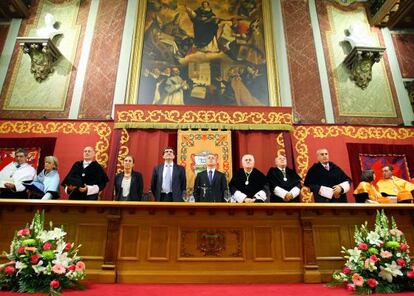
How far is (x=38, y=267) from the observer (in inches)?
99.3

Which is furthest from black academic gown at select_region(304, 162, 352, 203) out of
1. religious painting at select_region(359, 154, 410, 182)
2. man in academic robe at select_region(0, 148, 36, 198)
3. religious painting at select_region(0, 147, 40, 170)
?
religious painting at select_region(0, 147, 40, 170)

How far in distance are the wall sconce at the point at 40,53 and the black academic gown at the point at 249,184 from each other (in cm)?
534

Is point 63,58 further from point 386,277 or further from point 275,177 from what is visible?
point 386,277

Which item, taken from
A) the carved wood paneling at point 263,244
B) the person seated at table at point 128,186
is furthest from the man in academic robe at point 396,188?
the person seated at table at point 128,186

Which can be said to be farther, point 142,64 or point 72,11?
point 72,11

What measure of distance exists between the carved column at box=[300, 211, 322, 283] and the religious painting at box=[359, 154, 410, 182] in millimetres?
3906

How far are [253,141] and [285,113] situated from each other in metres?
0.90

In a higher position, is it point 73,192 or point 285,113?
point 285,113

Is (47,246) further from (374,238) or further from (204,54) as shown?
(204,54)

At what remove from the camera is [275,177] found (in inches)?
185

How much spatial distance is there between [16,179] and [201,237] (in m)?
3.12

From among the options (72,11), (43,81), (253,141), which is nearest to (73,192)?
(253,141)

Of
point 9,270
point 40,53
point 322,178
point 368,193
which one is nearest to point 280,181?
point 322,178

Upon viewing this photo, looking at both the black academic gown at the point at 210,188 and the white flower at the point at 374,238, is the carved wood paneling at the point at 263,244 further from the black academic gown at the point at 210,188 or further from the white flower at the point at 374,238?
the black academic gown at the point at 210,188
